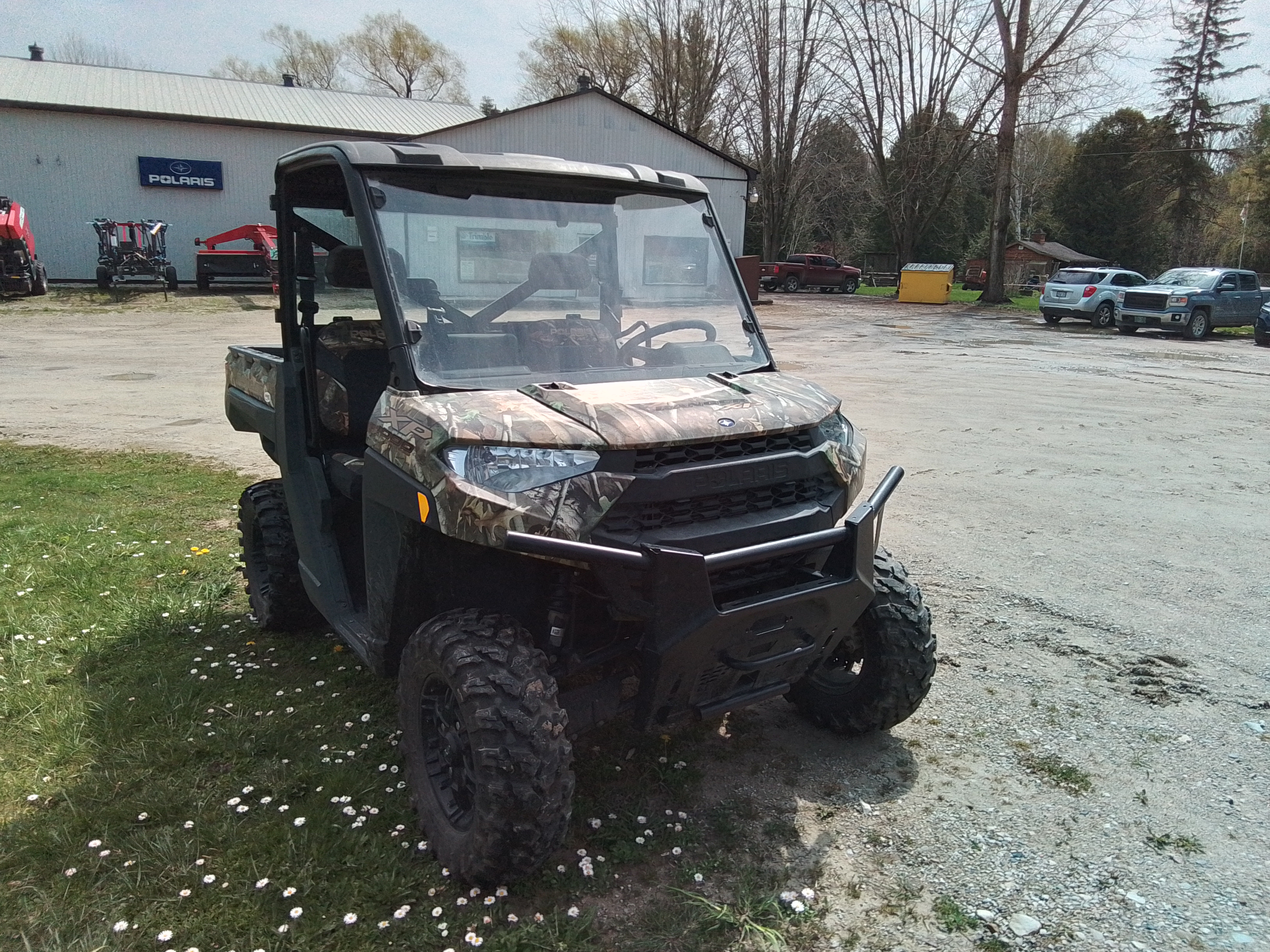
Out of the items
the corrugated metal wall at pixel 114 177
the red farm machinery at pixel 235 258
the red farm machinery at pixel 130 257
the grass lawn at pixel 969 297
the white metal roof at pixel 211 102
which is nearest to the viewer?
the red farm machinery at pixel 235 258

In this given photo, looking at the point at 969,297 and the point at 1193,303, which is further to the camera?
the point at 969,297

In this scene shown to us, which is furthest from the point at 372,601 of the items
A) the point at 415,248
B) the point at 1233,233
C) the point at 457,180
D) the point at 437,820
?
the point at 1233,233

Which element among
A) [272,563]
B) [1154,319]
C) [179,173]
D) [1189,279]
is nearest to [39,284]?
[179,173]

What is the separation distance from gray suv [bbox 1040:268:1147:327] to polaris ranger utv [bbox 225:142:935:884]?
25493 millimetres

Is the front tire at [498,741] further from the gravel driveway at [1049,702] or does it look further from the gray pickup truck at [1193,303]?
the gray pickup truck at [1193,303]

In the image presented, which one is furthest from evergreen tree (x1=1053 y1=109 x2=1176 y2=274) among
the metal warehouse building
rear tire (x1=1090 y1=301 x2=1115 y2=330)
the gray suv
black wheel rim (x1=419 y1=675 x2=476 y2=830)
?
black wheel rim (x1=419 y1=675 x2=476 y2=830)

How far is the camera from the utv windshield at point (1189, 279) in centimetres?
2409

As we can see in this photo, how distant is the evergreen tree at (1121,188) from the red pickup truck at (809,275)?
15.9 metres

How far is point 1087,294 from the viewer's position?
84.3ft

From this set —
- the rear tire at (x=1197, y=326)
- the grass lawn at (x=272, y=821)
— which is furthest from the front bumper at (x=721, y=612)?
the rear tire at (x=1197, y=326)

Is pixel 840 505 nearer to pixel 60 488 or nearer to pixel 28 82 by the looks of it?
pixel 60 488

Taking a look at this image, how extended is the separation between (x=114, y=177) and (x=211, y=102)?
497 centimetres

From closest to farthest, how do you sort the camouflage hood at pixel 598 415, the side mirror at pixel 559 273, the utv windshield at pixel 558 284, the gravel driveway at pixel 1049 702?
the camouflage hood at pixel 598 415 < the gravel driveway at pixel 1049 702 < the utv windshield at pixel 558 284 < the side mirror at pixel 559 273

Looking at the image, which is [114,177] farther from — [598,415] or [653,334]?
[598,415]
